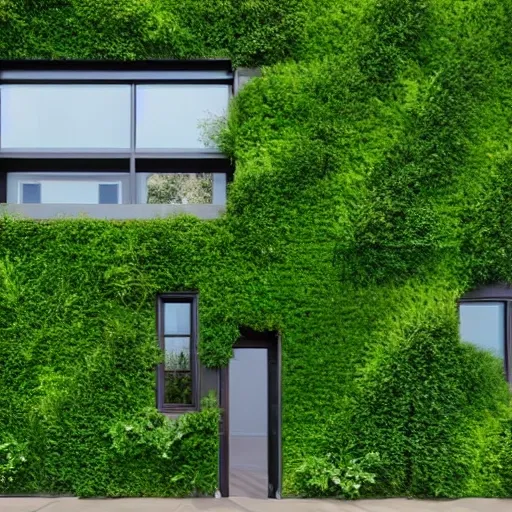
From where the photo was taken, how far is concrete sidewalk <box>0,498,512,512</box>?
8422 millimetres

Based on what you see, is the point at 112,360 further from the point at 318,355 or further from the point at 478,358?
the point at 478,358

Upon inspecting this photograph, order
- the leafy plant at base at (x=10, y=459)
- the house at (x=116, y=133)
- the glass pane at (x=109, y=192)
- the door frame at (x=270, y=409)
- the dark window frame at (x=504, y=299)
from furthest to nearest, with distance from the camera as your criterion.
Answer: the glass pane at (x=109, y=192), the house at (x=116, y=133), the dark window frame at (x=504, y=299), the door frame at (x=270, y=409), the leafy plant at base at (x=10, y=459)

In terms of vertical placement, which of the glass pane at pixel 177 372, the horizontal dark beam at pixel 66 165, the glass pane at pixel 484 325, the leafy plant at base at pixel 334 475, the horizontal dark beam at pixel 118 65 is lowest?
the leafy plant at base at pixel 334 475

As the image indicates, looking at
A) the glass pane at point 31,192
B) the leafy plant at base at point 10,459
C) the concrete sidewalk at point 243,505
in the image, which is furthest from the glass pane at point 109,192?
the concrete sidewalk at point 243,505

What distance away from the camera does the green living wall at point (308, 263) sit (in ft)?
29.6

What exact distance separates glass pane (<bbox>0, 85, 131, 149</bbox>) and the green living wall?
2.02 feet

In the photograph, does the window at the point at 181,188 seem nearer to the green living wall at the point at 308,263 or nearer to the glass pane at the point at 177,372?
the green living wall at the point at 308,263

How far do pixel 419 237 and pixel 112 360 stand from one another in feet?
15.6

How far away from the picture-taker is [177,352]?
31.0 feet

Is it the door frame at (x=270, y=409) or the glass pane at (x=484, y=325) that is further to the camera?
the glass pane at (x=484, y=325)

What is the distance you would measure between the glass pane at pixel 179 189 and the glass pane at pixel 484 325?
428 cm

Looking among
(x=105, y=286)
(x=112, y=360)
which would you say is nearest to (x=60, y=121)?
(x=105, y=286)

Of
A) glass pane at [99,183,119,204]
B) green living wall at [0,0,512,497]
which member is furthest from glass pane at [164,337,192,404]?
glass pane at [99,183,119,204]

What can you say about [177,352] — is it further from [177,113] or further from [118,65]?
[118,65]
